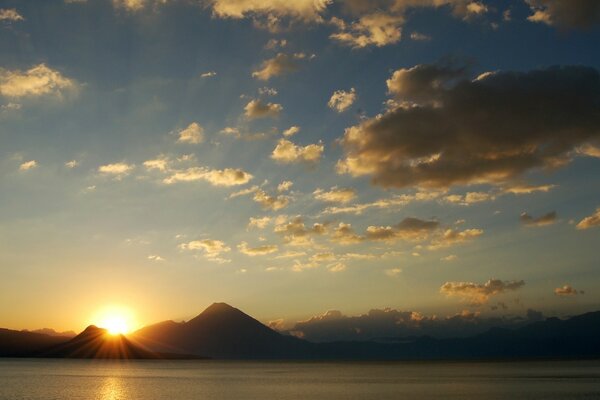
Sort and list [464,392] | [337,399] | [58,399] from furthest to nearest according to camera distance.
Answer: [464,392], [337,399], [58,399]

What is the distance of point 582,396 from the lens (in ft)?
379

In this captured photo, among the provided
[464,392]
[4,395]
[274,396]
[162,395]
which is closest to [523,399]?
[464,392]

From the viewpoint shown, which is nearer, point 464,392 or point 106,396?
point 106,396

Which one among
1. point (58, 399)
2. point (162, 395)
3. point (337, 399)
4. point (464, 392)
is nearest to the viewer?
point (58, 399)

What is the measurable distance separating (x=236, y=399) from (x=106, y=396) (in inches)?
1182

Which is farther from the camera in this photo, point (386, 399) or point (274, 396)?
point (274, 396)

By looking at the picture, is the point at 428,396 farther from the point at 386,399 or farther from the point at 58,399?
the point at 58,399

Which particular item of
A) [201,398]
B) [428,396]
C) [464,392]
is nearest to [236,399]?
[201,398]

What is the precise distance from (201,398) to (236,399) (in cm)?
891

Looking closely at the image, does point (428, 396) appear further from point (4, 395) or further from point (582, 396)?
point (4, 395)

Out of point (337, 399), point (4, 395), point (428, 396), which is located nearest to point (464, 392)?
point (428, 396)

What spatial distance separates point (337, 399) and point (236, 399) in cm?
2113

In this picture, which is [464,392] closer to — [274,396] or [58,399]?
[274,396]

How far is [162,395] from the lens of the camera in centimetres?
12325
